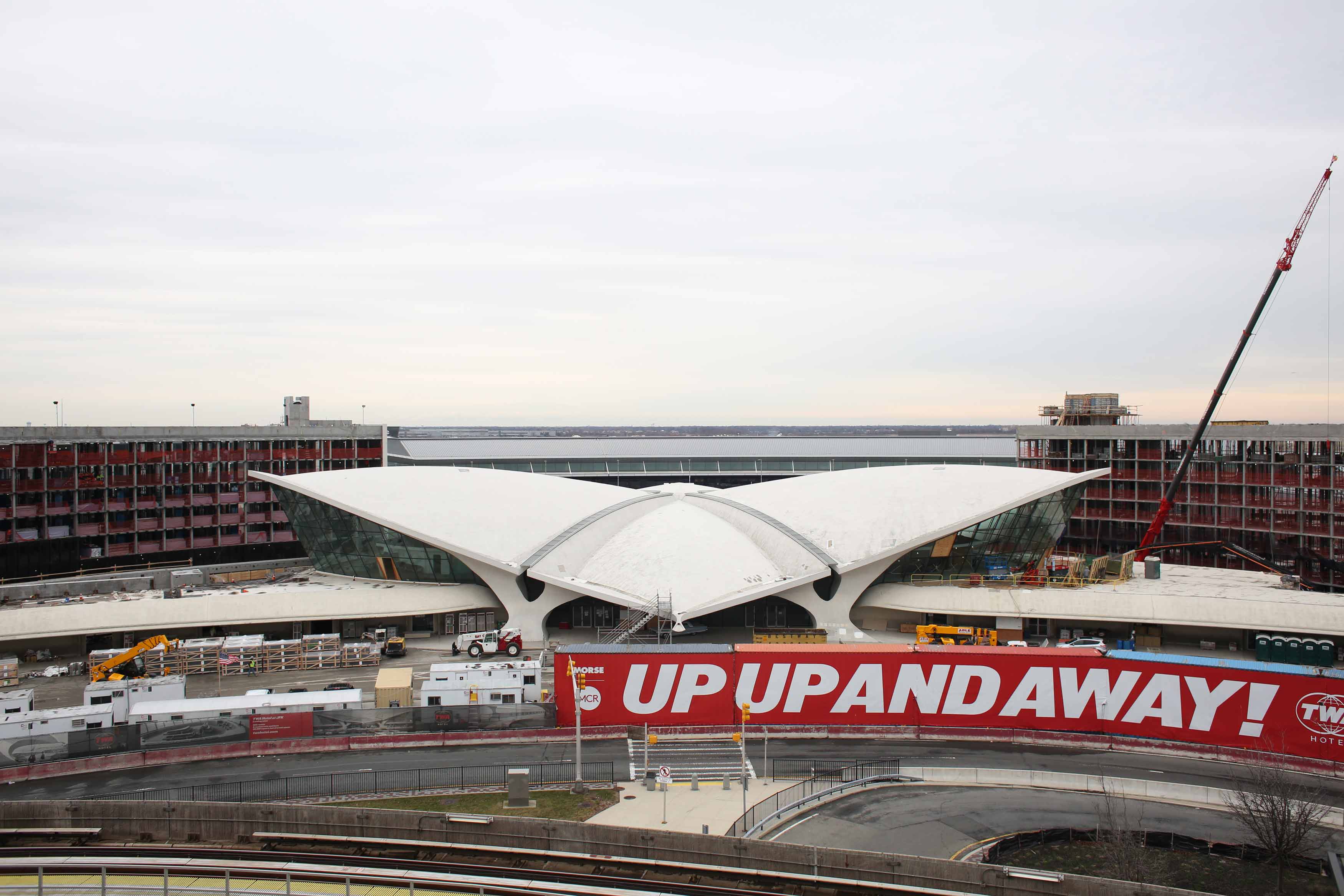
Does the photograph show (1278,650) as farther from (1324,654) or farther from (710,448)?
(710,448)

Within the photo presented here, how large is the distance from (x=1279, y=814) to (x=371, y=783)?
78.5 feet

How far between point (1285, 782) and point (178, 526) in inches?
2704

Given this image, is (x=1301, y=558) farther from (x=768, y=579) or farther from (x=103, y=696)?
(x=103, y=696)

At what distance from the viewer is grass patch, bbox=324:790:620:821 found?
25.0 m

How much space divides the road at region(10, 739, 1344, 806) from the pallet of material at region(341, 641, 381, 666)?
12.4 meters

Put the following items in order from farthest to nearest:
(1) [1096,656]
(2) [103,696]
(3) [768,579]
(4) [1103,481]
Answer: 1. (4) [1103,481]
2. (3) [768,579]
3. (2) [103,696]
4. (1) [1096,656]

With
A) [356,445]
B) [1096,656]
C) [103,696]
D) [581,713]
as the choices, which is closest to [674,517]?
[581,713]

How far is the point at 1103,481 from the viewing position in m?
73.6

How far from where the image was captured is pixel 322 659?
4256 cm

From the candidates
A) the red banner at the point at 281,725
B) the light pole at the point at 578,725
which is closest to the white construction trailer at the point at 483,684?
the light pole at the point at 578,725

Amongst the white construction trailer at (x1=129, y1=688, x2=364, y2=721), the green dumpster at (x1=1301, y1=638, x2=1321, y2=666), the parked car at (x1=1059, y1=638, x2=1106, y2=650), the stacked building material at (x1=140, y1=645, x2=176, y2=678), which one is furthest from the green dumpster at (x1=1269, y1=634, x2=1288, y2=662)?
the stacked building material at (x1=140, y1=645, x2=176, y2=678)

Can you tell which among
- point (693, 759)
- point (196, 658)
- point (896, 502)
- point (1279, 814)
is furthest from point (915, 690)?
point (196, 658)

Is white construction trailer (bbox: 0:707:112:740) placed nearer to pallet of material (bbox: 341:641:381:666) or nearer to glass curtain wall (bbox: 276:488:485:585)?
pallet of material (bbox: 341:641:381:666)

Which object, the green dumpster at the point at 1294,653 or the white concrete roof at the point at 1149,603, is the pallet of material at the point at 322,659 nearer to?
the white concrete roof at the point at 1149,603
